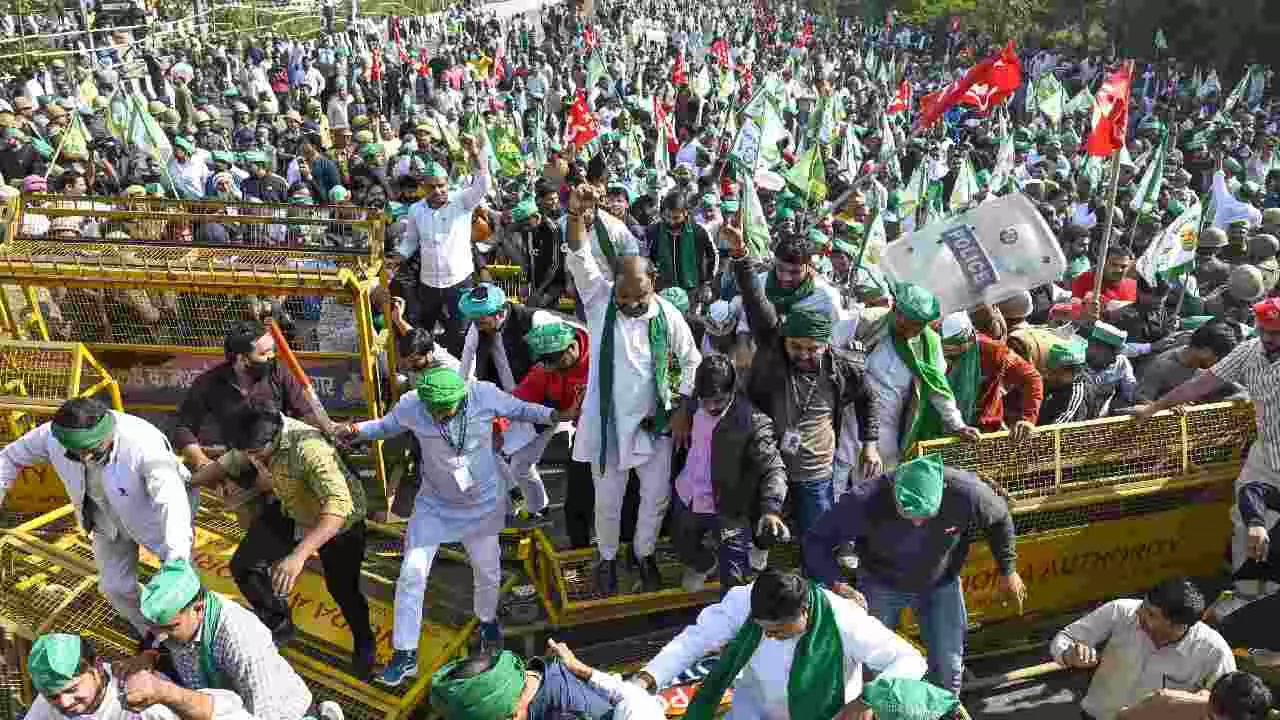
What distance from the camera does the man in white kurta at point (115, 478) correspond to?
14.1 feet

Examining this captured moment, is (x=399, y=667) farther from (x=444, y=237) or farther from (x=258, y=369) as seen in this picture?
(x=444, y=237)

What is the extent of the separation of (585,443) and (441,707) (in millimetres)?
2271

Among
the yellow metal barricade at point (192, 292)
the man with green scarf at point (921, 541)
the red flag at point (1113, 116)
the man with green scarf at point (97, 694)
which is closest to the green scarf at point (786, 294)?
the man with green scarf at point (921, 541)

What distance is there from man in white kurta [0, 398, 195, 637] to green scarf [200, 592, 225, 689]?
2.33 feet

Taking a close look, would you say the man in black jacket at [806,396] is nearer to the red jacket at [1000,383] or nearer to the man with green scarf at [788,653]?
the red jacket at [1000,383]

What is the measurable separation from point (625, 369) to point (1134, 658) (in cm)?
261

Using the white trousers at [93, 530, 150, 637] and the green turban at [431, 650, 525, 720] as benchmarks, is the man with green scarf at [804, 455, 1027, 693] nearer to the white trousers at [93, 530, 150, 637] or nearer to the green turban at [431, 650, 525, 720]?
the green turban at [431, 650, 525, 720]

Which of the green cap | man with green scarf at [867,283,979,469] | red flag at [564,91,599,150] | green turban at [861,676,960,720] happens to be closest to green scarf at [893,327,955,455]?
man with green scarf at [867,283,979,469]

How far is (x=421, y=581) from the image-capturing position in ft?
16.1

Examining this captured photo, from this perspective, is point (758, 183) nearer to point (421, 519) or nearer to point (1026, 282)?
point (1026, 282)

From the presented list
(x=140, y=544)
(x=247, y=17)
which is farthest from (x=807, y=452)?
(x=247, y=17)

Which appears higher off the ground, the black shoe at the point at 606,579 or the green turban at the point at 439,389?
the green turban at the point at 439,389

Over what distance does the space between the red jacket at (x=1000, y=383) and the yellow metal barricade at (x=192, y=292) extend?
3.93m

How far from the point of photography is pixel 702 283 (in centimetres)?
820
